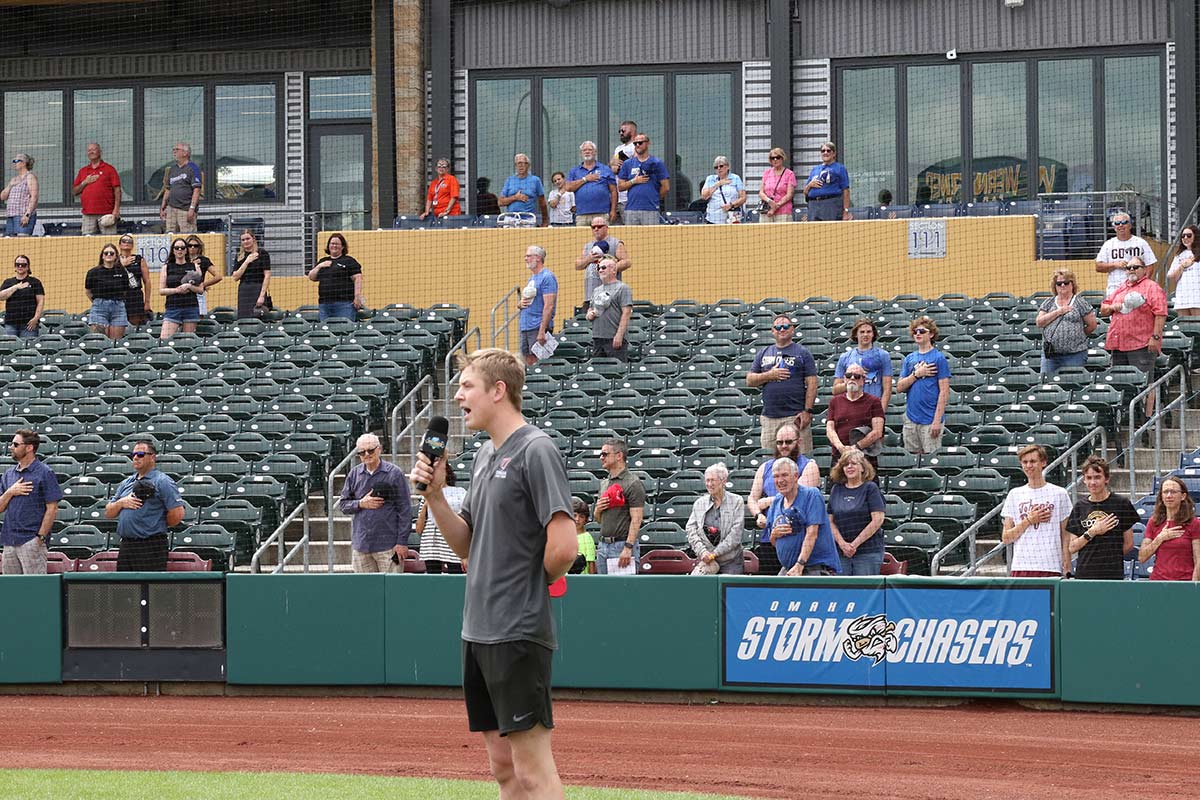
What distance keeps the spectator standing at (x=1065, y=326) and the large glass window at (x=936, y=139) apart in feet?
29.7

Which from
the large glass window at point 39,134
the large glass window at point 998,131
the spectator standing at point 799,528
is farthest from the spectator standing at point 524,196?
the spectator standing at point 799,528

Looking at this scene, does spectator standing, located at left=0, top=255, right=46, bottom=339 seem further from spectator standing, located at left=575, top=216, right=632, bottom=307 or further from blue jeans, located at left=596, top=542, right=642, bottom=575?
blue jeans, located at left=596, top=542, right=642, bottom=575

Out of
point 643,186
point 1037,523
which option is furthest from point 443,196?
point 1037,523

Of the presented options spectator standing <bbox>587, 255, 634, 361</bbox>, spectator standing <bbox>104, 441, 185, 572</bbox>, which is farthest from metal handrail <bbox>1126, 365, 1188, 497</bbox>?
spectator standing <bbox>104, 441, 185, 572</bbox>

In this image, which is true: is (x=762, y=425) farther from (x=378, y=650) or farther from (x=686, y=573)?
(x=378, y=650)

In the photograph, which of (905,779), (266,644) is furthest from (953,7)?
(905,779)

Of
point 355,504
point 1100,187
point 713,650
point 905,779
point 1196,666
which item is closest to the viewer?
point 905,779

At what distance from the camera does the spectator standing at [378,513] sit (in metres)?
14.0

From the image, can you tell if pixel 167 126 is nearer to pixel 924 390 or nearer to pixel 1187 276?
pixel 1187 276

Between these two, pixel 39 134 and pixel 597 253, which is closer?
pixel 597 253

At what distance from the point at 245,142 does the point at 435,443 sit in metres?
24.7

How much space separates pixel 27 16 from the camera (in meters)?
29.5

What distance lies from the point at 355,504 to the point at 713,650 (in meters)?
3.08

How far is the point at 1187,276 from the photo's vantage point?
18875mm
